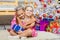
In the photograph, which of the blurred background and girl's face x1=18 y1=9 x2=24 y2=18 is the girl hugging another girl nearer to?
girl's face x1=18 y1=9 x2=24 y2=18

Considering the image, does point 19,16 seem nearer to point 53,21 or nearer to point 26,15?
point 26,15

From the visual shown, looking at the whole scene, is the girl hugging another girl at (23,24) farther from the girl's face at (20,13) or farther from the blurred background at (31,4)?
the blurred background at (31,4)

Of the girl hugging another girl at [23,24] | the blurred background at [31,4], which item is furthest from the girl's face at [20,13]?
the blurred background at [31,4]

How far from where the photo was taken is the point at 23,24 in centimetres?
342

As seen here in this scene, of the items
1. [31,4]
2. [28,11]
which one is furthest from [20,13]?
[31,4]

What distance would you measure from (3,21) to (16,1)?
1.69 feet

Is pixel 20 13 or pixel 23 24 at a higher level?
pixel 20 13

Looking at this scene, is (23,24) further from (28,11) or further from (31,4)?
(31,4)

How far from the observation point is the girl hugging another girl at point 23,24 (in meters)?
3.37

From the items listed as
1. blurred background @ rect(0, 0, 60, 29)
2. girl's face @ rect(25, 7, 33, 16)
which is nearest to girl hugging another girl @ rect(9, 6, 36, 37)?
girl's face @ rect(25, 7, 33, 16)

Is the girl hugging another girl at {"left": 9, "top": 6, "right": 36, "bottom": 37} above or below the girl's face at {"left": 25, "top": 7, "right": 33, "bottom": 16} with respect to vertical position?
below

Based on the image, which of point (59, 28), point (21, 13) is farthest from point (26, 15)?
point (59, 28)

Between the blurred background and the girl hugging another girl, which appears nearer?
the girl hugging another girl

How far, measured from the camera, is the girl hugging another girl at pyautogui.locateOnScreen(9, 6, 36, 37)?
11.0ft
